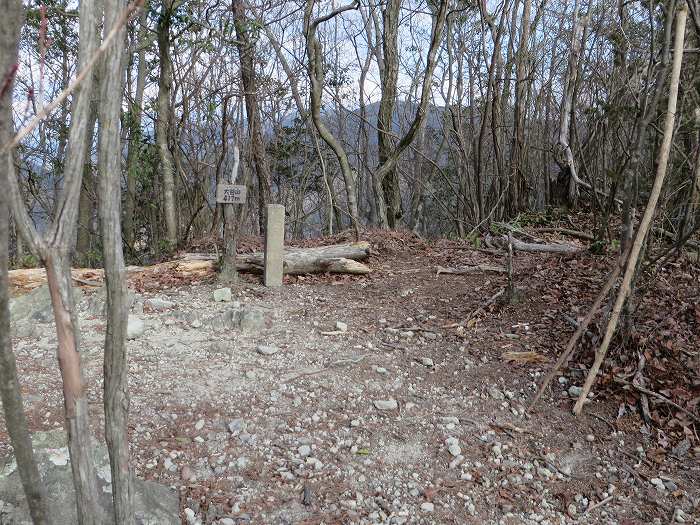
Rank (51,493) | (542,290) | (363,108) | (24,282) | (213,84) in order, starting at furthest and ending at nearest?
(363,108) → (213,84) → (24,282) → (542,290) → (51,493)

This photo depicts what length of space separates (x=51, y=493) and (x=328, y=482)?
126cm

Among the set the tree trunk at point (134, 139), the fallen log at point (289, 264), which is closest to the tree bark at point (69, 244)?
the fallen log at point (289, 264)

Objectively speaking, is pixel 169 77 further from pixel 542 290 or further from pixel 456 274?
pixel 542 290

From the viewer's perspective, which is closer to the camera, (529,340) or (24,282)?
(529,340)

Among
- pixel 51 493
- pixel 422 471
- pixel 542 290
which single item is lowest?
pixel 422 471

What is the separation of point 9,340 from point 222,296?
14.0ft

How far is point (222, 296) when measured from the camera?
538cm

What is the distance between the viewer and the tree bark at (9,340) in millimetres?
975

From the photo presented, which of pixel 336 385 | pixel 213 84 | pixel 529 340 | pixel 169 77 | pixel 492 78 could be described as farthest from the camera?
pixel 213 84

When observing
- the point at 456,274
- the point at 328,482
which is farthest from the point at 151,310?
the point at 456,274

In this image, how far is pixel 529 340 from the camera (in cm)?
439

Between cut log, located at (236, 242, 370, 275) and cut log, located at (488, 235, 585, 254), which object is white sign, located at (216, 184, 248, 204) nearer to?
cut log, located at (236, 242, 370, 275)

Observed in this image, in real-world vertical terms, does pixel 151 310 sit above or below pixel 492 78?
below

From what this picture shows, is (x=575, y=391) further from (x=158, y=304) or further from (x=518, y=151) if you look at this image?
(x=518, y=151)
